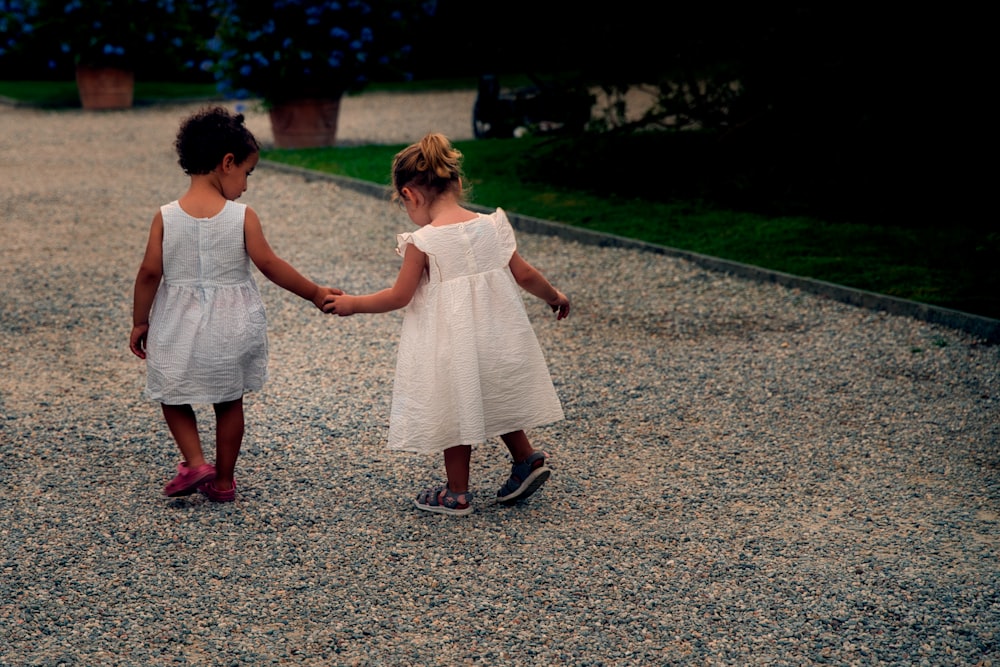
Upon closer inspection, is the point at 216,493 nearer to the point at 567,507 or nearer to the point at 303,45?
the point at 567,507

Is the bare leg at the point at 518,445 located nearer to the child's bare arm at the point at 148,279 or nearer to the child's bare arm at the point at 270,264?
the child's bare arm at the point at 270,264

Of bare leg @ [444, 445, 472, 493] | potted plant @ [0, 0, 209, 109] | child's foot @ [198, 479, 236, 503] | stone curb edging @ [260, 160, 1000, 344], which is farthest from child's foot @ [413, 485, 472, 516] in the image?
potted plant @ [0, 0, 209, 109]

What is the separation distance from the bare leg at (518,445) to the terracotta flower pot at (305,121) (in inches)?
384

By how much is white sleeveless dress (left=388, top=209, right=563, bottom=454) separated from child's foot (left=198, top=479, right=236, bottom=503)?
626 millimetres

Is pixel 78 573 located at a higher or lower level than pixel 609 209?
lower

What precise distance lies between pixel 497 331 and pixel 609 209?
5.84m

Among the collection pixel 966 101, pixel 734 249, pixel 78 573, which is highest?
pixel 966 101

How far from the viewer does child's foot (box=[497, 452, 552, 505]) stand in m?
3.91

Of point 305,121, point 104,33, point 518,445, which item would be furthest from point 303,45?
point 518,445

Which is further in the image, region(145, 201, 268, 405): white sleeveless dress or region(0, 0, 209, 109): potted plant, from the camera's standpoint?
region(0, 0, 209, 109): potted plant

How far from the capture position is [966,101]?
30.5 feet

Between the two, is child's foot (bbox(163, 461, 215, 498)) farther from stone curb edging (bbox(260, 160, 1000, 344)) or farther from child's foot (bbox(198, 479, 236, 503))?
stone curb edging (bbox(260, 160, 1000, 344))

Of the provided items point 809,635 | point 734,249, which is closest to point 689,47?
point 734,249

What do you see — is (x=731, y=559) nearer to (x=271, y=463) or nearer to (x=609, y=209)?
(x=271, y=463)
